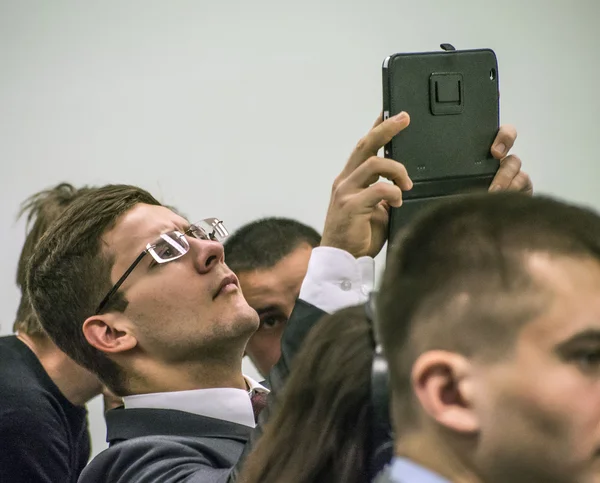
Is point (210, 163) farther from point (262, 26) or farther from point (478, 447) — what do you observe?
point (478, 447)

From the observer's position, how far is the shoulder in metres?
1.15

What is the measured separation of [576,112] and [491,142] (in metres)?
1.33

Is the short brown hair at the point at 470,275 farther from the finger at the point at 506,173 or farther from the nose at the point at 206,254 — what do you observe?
the nose at the point at 206,254

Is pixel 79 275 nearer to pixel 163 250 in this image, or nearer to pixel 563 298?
pixel 163 250

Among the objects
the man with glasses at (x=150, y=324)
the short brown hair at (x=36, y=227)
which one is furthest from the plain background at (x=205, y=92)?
the man with glasses at (x=150, y=324)

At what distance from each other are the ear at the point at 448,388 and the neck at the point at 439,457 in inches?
0.9

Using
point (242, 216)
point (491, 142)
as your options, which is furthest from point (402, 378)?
point (242, 216)

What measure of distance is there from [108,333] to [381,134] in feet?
1.95

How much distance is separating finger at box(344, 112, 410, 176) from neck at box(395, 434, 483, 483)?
1.33ft

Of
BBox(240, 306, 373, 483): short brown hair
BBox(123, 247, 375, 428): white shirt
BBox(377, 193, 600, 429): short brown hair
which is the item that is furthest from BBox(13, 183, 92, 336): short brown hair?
BBox(377, 193, 600, 429): short brown hair

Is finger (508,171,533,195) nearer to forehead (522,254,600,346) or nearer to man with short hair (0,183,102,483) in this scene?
forehead (522,254,600,346)

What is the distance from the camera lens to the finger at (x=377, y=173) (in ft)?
3.31

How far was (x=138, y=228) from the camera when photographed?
4.73ft

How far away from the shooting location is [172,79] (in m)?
2.23
